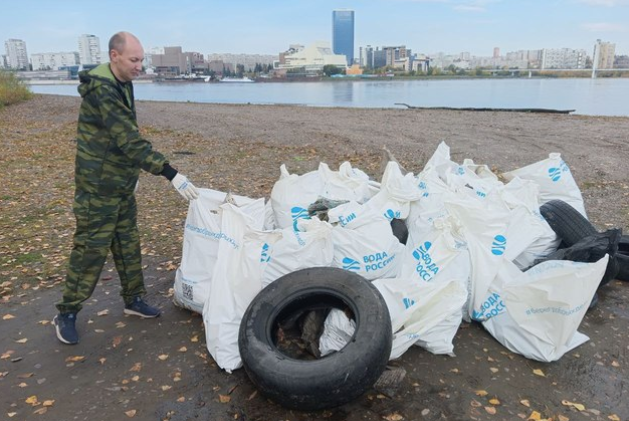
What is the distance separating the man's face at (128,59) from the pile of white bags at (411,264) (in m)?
0.95

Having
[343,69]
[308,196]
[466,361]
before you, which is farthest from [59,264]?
[343,69]

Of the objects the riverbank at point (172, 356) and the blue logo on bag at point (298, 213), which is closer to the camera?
the riverbank at point (172, 356)

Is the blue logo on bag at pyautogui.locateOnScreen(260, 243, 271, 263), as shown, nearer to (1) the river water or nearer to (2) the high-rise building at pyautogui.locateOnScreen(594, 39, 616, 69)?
(1) the river water

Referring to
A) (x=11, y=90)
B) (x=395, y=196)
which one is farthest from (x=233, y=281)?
(x=11, y=90)

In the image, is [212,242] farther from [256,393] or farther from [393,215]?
[393,215]

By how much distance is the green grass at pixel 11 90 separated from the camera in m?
23.2

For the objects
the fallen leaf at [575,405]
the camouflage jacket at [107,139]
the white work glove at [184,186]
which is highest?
the camouflage jacket at [107,139]

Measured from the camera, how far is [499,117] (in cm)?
1759

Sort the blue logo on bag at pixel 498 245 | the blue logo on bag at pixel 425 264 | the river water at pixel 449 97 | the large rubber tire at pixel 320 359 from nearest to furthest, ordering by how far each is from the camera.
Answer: the large rubber tire at pixel 320 359 → the blue logo on bag at pixel 425 264 → the blue logo on bag at pixel 498 245 → the river water at pixel 449 97

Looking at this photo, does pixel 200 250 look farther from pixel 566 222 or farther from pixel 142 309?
pixel 566 222

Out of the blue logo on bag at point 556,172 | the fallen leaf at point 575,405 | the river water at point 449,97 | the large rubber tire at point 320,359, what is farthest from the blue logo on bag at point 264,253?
the river water at point 449,97

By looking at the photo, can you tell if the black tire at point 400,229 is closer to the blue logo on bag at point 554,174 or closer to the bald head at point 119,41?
the blue logo on bag at point 554,174

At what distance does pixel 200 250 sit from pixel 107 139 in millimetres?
960

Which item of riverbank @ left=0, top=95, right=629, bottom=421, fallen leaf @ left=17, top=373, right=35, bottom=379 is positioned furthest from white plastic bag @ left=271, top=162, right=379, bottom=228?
fallen leaf @ left=17, top=373, right=35, bottom=379
